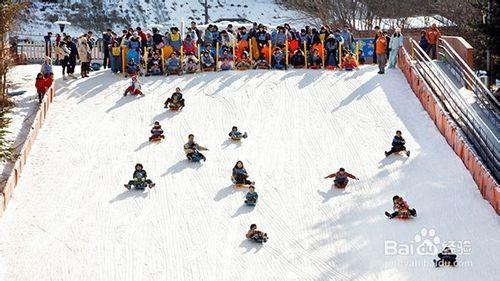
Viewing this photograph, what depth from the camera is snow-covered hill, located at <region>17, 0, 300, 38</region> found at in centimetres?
4769

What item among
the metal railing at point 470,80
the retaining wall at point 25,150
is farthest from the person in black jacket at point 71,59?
the metal railing at point 470,80

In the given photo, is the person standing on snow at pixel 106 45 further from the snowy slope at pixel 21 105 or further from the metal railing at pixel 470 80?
the metal railing at pixel 470 80

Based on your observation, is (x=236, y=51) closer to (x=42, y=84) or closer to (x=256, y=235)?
(x=42, y=84)

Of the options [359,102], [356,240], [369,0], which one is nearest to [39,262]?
[356,240]

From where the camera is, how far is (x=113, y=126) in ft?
75.9

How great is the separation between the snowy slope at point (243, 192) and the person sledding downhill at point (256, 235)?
0.40 ft

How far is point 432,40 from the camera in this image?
2755cm

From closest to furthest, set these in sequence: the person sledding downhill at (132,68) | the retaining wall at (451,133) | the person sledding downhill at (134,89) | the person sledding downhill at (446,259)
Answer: the person sledding downhill at (446,259), the retaining wall at (451,133), the person sledding downhill at (134,89), the person sledding downhill at (132,68)

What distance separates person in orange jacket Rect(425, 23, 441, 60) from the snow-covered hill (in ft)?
70.6

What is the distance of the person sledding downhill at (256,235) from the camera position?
17.0 metres

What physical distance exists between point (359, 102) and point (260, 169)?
5.01 meters

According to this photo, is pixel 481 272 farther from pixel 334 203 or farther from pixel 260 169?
pixel 260 169

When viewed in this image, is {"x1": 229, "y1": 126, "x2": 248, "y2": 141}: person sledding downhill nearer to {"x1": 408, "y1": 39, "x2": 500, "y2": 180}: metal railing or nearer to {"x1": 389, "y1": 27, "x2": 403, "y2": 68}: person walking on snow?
{"x1": 408, "y1": 39, "x2": 500, "y2": 180}: metal railing

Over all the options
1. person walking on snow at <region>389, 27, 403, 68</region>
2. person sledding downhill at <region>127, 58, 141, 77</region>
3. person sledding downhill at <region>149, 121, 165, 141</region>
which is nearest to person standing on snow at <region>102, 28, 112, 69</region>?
person sledding downhill at <region>127, 58, 141, 77</region>
